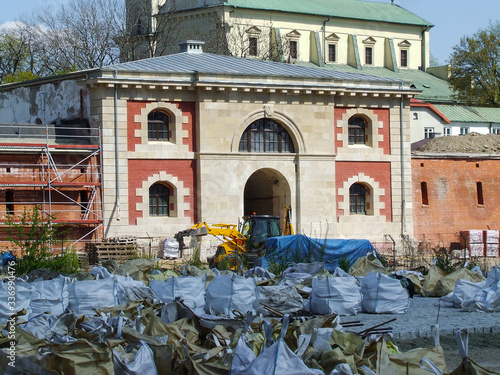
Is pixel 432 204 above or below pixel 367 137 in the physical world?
below

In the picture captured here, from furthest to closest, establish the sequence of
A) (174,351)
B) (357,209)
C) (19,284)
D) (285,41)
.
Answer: (285,41) < (357,209) < (19,284) < (174,351)

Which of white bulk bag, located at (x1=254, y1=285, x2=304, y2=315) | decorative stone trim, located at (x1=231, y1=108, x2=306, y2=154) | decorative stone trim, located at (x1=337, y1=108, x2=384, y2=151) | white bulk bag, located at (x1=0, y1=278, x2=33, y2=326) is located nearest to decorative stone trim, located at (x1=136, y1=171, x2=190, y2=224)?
decorative stone trim, located at (x1=231, y1=108, x2=306, y2=154)

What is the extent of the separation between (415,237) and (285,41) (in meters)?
31.9

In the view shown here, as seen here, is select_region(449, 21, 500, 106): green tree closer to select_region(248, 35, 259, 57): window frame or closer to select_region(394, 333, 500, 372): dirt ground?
select_region(248, 35, 259, 57): window frame

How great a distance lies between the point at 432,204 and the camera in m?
39.8

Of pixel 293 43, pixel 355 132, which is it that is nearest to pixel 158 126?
pixel 355 132

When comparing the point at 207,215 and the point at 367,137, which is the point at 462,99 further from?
the point at 207,215

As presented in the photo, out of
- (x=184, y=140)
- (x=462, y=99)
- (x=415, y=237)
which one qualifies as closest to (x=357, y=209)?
(x=415, y=237)

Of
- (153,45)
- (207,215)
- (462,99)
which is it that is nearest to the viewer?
(207,215)

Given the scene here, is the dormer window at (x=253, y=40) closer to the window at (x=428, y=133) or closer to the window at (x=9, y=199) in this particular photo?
the window at (x=428, y=133)

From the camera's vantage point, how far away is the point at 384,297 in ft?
67.5

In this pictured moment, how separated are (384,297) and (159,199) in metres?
16.1

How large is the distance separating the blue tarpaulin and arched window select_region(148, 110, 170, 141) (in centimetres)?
798

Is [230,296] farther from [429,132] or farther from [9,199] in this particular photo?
[429,132]
